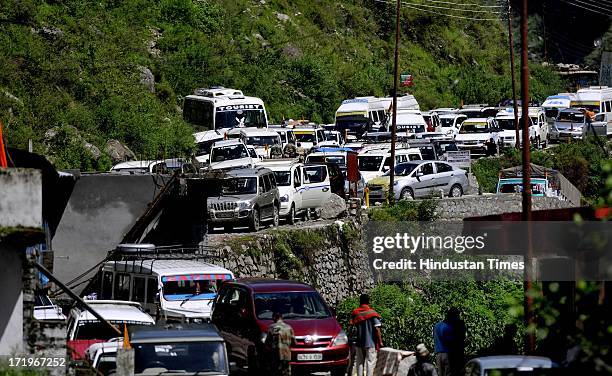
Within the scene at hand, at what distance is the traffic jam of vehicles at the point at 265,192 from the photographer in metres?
20.0

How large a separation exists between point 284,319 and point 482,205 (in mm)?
26439

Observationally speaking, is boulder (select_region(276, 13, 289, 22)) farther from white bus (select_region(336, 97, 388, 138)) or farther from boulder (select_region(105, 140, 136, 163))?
boulder (select_region(105, 140, 136, 163))

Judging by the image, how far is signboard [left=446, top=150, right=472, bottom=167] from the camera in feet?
178

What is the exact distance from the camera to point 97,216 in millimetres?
34906

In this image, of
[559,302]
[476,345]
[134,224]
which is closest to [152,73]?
[134,224]

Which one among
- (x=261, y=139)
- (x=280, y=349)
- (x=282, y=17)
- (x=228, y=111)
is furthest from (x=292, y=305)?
(x=282, y=17)

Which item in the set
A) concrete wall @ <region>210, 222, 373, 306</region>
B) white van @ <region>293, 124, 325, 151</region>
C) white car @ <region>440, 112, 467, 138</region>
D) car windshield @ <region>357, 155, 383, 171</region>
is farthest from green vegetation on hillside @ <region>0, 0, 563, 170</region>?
concrete wall @ <region>210, 222, 373, 306</region>

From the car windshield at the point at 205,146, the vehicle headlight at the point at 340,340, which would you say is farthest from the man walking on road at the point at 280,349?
the car windshield at the point at 205,146

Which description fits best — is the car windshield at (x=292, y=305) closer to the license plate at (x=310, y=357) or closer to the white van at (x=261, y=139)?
the license plate at (x=310, y=357)

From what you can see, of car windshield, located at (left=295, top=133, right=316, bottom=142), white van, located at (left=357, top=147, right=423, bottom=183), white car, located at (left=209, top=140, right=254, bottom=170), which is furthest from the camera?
car windshield, located at (left=295, top=133, right=316, bottom=142)

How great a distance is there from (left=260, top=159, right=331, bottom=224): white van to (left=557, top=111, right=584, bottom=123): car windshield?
29.2 meters

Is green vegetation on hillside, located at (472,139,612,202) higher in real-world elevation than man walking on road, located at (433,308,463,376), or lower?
higher

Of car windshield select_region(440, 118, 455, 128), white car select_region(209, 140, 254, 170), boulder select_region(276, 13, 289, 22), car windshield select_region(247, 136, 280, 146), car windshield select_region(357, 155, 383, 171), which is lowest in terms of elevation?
car windshield select_region(357, 155, 383, 171)

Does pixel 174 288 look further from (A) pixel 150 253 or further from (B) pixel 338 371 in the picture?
(B) pixel 338 371
